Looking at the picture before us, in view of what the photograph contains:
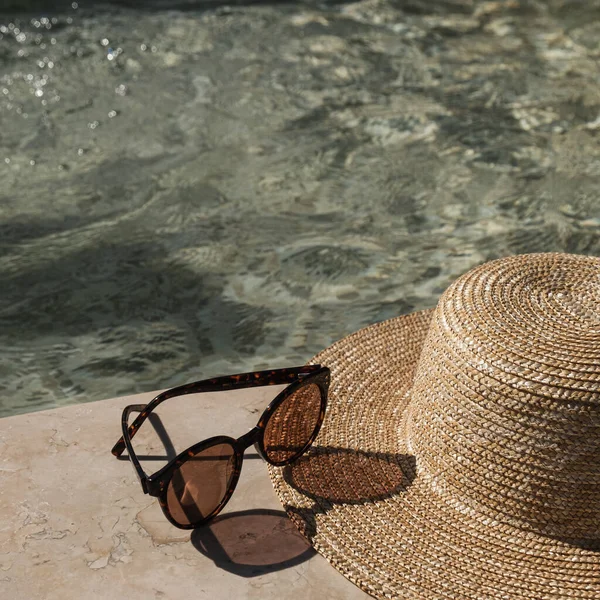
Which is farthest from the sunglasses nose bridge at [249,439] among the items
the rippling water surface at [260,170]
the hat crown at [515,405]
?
the rippling water surface at [260,170]

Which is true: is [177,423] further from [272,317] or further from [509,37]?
[509,37]

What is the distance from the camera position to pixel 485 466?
163 centimetres

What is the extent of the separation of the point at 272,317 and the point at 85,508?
156 cm

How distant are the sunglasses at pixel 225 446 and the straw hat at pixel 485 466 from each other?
0.22 feet

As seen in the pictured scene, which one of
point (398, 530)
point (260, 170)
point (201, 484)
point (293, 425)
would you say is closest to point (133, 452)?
point (201, 484)

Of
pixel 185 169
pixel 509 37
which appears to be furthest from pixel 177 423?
pixel 509 37

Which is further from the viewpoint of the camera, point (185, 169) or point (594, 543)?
point (185, 169)

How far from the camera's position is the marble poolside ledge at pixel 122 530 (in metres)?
1.60

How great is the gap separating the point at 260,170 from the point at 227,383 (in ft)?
8.66

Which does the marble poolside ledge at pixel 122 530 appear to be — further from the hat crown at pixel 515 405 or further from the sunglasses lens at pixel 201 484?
the hat crown at pixel 515 405

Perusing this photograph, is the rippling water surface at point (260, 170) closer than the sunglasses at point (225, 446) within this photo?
No

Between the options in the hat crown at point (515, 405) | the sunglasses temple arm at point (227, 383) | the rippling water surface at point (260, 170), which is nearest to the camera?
the hat crown at point (515, 405)

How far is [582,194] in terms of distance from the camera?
400 cm

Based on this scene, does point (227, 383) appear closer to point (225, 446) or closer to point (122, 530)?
point (225, 446)
